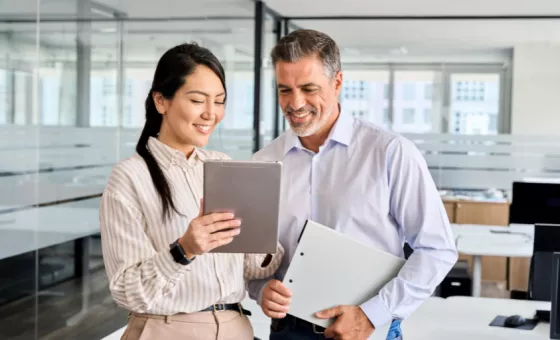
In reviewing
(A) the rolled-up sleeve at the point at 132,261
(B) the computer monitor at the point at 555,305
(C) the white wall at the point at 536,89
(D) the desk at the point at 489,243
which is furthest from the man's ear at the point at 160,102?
(C) the white wall at the point at 536,89

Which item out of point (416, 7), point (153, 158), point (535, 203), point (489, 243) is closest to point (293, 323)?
point (153, 158)

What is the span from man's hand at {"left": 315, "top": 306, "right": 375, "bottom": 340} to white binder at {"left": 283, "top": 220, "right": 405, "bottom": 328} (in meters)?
0.04

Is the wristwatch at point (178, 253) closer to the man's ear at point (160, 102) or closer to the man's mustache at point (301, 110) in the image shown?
the man's ear at point (160, 102)

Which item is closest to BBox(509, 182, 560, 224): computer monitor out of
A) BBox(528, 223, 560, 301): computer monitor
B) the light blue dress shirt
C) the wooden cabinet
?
BBox(528, 223, 560, 301): computer monitor

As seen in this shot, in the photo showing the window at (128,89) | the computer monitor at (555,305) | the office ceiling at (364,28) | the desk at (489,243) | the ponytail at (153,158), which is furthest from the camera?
the desk at (489,243)

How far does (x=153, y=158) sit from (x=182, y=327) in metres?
0.41

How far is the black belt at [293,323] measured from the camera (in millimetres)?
2124

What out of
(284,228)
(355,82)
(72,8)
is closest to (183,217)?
(284,228)

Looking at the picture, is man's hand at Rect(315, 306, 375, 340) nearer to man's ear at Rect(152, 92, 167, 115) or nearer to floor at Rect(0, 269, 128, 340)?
man's ear at Rect(152, 92, 167, 115)

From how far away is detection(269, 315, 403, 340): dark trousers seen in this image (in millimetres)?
2137

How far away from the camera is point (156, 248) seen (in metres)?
1.76

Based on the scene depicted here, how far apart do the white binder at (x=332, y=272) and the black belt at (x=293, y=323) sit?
0.13 ft

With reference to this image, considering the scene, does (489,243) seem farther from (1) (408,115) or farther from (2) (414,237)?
(2) (414,237)

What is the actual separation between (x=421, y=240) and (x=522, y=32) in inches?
258
